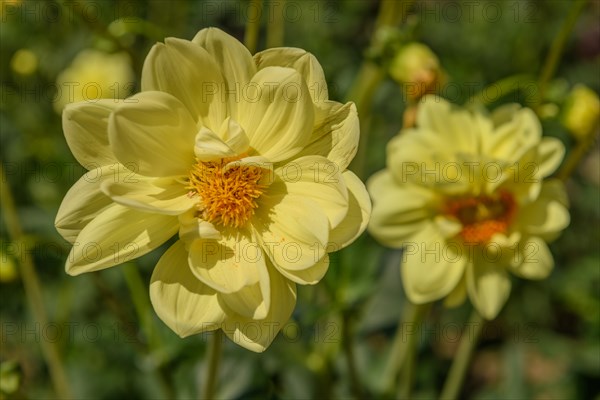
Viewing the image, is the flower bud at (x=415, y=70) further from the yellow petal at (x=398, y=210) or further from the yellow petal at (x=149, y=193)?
the yellow petal at (x=149, y=193)

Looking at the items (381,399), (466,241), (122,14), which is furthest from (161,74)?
(122,14)

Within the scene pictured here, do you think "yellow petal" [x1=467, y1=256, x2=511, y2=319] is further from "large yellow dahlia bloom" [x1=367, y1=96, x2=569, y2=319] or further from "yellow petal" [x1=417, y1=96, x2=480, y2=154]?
"yellow petal" [x1=417, y1=96, x2=480, y2=154]

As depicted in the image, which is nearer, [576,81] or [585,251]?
[585,251]

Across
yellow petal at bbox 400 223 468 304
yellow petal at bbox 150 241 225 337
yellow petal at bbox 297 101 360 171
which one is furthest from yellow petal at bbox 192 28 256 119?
yellow petal at bbox 400 223 468 304

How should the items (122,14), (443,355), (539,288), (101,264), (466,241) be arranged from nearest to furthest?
(101,264)
(466,241)
(122,14)
(539,288)
(443,355)

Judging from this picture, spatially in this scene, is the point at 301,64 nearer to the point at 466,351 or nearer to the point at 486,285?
the point at 486,285

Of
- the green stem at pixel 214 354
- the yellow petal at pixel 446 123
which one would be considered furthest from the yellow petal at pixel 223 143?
the yellow petal at pixel 446 123

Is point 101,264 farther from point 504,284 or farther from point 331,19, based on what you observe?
point 331,19
